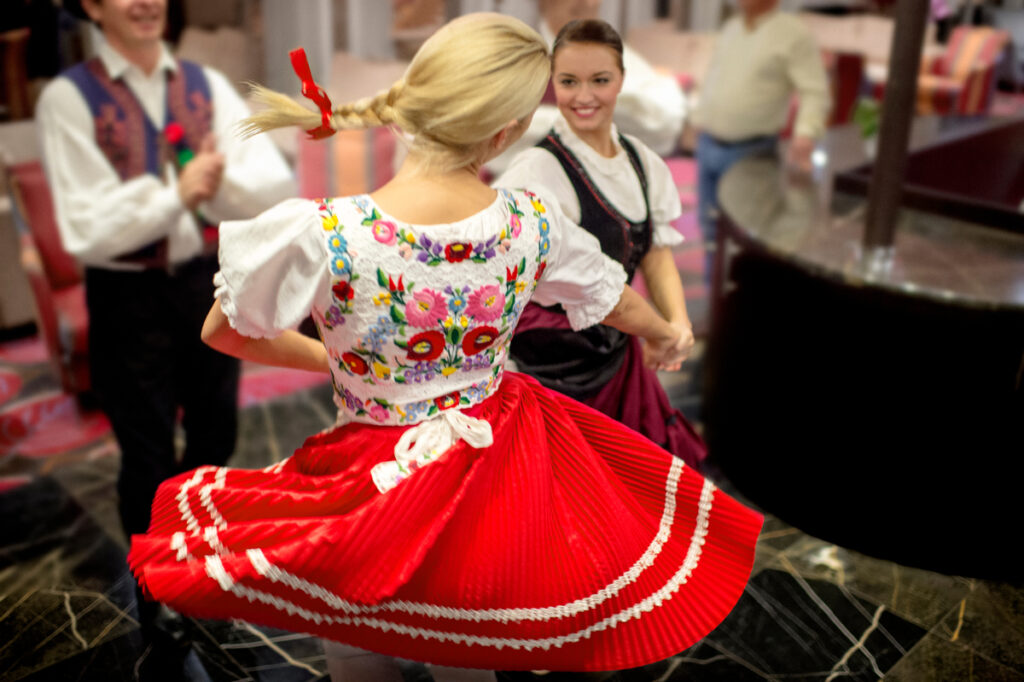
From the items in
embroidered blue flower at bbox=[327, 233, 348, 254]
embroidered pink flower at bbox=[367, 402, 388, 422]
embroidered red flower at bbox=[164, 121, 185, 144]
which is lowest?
embroidered pink flower at bbox=[367, 402, 388, 422]

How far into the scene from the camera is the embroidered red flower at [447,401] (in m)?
1.31

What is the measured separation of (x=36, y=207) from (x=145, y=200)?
4.48 ft

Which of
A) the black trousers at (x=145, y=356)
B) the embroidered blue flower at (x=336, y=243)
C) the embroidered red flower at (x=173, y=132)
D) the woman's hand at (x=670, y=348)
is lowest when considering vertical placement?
the black trousers at (x=145, y=356)

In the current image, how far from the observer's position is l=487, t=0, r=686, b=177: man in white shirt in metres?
1.43

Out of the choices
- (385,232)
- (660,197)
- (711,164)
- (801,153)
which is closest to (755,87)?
(711,164)

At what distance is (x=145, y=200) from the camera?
185 cm

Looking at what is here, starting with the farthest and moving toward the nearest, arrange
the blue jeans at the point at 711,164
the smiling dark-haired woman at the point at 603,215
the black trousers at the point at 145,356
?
the blue jeans at the point at 711,164 → the black trousers at the point at 145,356 → the smiling dark-haired woman at the point at 603,215

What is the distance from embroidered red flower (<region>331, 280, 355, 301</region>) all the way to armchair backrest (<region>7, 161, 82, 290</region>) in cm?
217

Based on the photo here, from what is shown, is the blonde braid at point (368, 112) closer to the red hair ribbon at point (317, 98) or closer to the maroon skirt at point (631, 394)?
the red hair ribbon at point (317, 98)

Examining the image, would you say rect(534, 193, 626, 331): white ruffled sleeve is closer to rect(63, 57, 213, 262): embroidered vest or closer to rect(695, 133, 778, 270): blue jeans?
rect(63, 57, 213, 262): embroidered vest

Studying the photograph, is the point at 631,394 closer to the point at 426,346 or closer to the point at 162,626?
the point at 426,346

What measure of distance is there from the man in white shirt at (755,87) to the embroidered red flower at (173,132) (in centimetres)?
194

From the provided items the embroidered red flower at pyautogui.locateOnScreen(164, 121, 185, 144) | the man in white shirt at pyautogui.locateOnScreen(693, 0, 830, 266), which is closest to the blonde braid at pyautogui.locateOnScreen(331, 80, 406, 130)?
the embroidered red flower at pyautogui.locateOnScreen(164, 121, 185, 144)

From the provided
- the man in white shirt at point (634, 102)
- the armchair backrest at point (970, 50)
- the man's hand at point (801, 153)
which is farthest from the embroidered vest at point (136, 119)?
the armchair backrest at point (970, 50)
